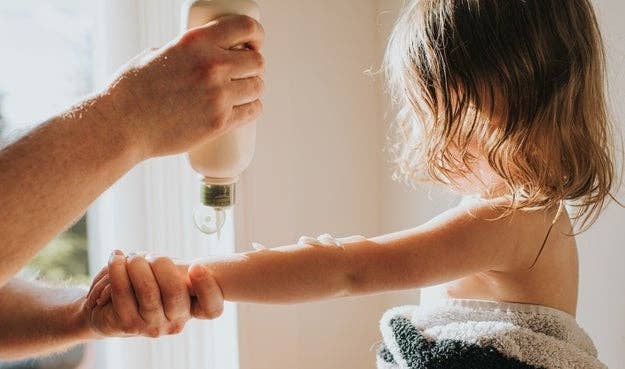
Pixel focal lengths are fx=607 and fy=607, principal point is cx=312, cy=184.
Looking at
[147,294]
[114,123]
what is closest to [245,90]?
[114,123]

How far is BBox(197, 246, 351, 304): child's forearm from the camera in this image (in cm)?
75

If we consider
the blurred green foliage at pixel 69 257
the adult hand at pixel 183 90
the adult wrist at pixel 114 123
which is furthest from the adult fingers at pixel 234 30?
the blurred green foliage at pixel 69 257

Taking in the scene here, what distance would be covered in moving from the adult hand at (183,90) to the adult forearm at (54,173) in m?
0.02

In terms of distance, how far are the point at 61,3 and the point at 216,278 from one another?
2.45 feet

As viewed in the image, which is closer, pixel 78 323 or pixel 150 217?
pixel 78 323

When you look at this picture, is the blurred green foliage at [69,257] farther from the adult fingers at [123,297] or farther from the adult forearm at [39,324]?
the adult fingers at [123,297]

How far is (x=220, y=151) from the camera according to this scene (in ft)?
2.23

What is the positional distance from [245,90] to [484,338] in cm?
43

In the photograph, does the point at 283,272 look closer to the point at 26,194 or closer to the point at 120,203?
the point at 26,194

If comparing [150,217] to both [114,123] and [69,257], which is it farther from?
[114,123]

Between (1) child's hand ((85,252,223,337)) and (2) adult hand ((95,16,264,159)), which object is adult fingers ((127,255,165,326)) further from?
(2) adult hand ((95,16,264,159))

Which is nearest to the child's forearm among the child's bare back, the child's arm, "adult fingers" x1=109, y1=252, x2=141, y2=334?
the child's arm

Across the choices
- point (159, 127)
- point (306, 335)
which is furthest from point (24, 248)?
point (306, 335)

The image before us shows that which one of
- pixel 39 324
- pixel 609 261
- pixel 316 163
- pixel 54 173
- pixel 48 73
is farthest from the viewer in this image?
pixel 316 163
